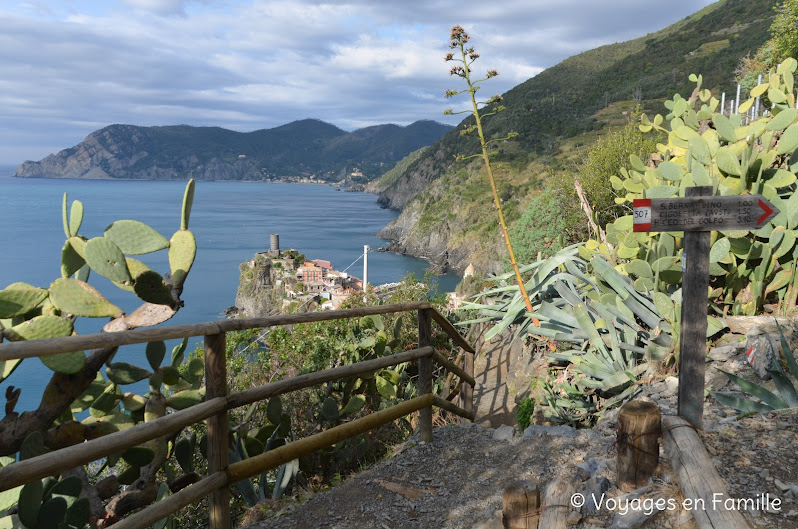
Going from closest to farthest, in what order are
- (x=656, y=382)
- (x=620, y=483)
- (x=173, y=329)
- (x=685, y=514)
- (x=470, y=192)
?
(x=173, y=329), (x=685, y=514), (x=620, y=483), (x=656, y=382), (x=470, y=192)

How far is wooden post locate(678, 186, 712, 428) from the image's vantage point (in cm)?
334

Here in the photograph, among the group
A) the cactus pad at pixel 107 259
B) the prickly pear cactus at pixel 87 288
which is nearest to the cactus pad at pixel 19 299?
the prickly pear cactus at pixel 87 288

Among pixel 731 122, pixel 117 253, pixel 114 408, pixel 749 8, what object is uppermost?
pixel 749 8

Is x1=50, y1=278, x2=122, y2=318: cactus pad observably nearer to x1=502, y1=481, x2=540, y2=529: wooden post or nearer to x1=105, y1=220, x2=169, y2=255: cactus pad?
x1=105, y1=220, x2=169, y2=255: cactus pad

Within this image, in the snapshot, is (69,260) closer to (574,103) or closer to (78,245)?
(78,245)

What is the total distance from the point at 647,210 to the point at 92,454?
3050 mm

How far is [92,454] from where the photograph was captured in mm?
2033

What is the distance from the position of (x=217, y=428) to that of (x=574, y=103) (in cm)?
5893

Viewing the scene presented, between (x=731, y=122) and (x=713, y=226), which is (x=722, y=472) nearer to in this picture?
(x=713, y=226)

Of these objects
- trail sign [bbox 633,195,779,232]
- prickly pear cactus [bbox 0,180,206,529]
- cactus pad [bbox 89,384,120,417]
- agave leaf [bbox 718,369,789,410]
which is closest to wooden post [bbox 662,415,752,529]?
agave leaf [bbox 718,369,789,410]

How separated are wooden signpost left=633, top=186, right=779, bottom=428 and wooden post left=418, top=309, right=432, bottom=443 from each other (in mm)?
1505

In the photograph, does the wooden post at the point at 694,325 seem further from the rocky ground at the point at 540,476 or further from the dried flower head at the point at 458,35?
the dried flower head at the point at 458,35

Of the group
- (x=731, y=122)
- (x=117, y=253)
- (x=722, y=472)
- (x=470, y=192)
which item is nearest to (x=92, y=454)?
(x=117, y=253)

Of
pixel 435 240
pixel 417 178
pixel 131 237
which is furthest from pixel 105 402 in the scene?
pixel 417 178
